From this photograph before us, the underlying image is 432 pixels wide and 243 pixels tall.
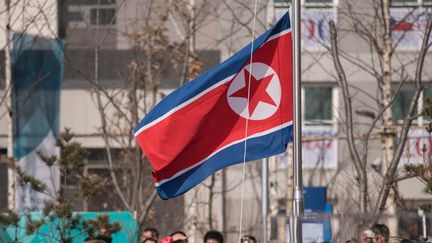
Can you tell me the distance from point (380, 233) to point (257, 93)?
136 inches

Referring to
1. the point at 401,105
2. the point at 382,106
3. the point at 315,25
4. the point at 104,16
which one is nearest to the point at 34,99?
the point at 104,16

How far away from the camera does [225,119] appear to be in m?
13.1

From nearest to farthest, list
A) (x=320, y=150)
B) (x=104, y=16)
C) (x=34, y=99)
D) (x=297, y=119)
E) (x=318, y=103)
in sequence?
(x=297, y=119), (x=34, y=99), (x=104, y=16), (x=320, y=150), (x=318, y=103)

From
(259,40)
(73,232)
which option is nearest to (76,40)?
(73,232)

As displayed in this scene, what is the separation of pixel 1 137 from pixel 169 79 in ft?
13.1

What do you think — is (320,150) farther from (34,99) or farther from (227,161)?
(227,161)

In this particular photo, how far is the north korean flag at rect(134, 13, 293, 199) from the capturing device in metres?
12.9

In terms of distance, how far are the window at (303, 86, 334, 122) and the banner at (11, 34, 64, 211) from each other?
7449mm

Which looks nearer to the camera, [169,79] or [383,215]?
[383,215]

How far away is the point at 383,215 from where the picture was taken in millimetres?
10047

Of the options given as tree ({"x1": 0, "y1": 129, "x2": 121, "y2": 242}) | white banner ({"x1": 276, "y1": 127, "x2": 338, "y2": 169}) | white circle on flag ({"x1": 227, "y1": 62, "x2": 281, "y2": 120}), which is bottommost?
tree ({"x1": 0, "y1": 129, "x2": 121, "y2": 242})

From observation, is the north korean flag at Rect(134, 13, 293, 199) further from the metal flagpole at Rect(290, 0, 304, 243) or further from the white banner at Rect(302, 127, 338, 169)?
the white banner at Rect(302, 127, 338, 169)

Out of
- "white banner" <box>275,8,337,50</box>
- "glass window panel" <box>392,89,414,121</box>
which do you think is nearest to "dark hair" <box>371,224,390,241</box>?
"white banner" <box>275,8,337,50</box>

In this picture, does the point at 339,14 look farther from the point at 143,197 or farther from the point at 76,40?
the point at 76,40
